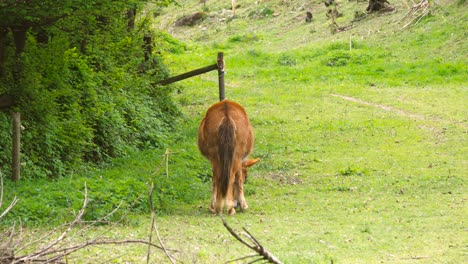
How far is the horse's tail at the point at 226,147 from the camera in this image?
1054 centimetres

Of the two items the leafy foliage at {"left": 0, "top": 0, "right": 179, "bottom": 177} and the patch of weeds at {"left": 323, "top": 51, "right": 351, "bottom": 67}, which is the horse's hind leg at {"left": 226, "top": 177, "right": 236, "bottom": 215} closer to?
the leafy foliage at {"left": 0, "top": 0, "right": 179, "bottom": 177}

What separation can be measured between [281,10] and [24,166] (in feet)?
104

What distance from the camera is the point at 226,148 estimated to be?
10547 millimetres

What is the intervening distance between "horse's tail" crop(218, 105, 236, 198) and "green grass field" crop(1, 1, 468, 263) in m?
0.60

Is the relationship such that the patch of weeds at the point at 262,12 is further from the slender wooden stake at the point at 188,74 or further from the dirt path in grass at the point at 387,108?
the slender wooden stake at the point at 188,74

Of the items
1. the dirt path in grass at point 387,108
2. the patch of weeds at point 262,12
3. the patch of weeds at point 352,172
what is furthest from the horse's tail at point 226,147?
the patch of weeds at point 262,12

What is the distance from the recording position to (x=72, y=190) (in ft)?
33.2

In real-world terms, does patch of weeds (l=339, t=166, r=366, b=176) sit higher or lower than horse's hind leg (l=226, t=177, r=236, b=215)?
lower

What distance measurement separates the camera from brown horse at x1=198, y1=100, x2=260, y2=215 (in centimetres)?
1056

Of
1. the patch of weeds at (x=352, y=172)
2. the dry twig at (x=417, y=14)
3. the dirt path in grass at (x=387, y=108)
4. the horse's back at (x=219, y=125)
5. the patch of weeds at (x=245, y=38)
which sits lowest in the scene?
the patch of weeds at (x=352, y=172)

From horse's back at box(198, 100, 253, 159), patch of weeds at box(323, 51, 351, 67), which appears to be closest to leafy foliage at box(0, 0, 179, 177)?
horse's back at box(198, 100, 253, 159)

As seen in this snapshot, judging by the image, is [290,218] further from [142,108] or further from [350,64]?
[350,64]

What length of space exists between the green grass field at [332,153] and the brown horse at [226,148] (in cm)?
35

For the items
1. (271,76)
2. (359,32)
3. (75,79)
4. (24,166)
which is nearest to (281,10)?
(359,32)
